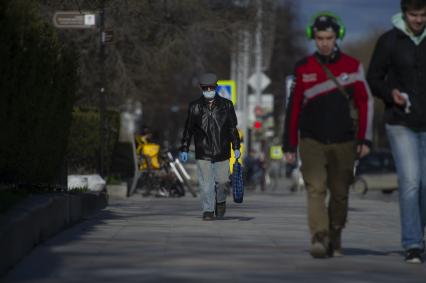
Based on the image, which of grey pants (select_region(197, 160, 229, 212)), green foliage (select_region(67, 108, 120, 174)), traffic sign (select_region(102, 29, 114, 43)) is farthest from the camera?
green foliage (select_region(67, 108, 120, 174))

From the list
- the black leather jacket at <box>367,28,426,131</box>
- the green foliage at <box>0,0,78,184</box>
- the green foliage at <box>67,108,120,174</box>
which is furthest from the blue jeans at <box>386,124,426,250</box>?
the green foliage at <box>67,108,120,174</box>

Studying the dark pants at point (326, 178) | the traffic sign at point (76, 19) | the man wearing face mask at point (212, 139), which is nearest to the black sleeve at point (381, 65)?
the dark pants at point (326, 178)

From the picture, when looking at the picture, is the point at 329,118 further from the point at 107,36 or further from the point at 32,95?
the point at 107,36

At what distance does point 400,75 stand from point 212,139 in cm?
600

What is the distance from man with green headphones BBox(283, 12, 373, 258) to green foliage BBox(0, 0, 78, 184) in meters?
2.65

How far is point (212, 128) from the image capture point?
16109 mm

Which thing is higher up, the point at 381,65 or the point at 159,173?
the point at 381,65

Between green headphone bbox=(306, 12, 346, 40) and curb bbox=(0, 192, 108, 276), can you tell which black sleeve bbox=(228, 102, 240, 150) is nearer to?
curb bbox=(0, 192, 108, 276)

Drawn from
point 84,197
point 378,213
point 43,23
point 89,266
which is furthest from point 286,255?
point 378,213

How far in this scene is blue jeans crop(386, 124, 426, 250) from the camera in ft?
33.1

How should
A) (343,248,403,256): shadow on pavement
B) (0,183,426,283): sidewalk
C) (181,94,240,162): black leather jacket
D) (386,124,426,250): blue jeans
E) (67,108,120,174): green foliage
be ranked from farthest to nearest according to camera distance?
(67,108,120,174): green foliage, (181,94,240,162): black leather jacket, (343,248,403,256): shadow on pavement, (386,124,426,250): blue jeans, (0,183,426,283): sidewalk

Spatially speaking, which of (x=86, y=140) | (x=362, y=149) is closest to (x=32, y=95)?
(x=362, y=149)

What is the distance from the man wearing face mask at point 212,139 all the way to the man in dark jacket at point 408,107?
19.0 ft

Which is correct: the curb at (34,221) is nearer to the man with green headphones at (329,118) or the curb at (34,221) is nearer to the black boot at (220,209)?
the black boot at (220,209)
